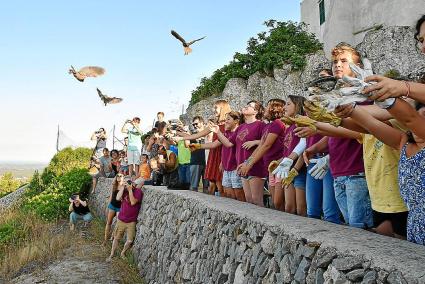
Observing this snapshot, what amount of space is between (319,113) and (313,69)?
1693cm

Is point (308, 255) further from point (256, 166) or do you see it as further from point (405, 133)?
point (256, 166)

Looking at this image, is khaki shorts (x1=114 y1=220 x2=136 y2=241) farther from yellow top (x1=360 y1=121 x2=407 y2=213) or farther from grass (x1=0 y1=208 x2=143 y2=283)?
yellow top (x1=360 y1=121 x2=407 y2=213)

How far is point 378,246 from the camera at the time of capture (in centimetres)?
221

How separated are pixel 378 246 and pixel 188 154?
6.15 metres

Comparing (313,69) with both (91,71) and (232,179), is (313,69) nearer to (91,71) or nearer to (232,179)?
(91,71)

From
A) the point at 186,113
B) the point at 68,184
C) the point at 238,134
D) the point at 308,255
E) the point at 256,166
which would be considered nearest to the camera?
the point at 308,255

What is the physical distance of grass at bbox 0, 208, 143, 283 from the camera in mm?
8743

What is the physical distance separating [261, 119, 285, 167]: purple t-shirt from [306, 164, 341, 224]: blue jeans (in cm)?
91

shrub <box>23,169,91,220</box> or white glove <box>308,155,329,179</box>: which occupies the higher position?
white glove <box>308,155,329,179</box>

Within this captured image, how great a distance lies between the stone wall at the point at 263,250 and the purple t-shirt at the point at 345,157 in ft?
1.69

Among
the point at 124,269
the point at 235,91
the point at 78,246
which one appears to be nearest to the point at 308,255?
the point at 124,269

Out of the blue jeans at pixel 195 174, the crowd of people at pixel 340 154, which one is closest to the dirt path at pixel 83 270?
the blue jeans at pixel 195 174

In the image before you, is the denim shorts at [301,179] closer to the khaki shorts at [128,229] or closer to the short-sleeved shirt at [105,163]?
the khaki shorts at [128,229]

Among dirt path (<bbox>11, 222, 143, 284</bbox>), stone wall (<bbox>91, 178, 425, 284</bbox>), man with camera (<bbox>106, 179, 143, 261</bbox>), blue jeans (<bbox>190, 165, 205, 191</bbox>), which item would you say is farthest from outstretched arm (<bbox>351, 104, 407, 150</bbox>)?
man with camera (<bbox>106, 179, 143, 261</bbox>)
